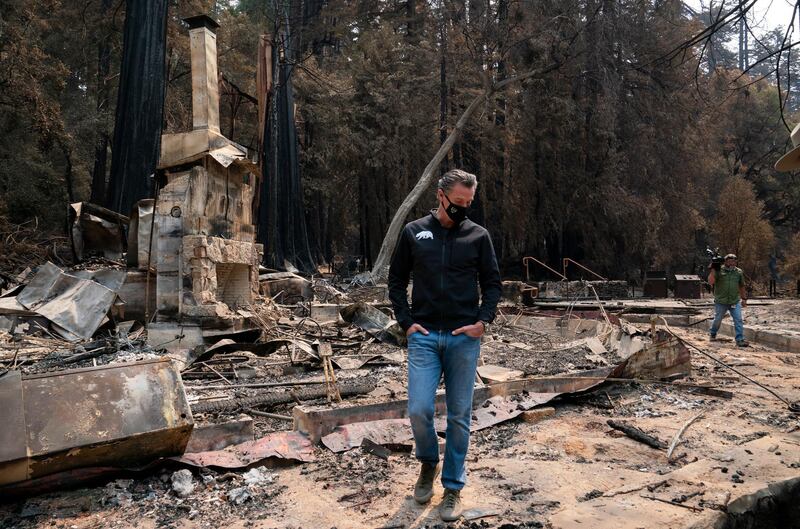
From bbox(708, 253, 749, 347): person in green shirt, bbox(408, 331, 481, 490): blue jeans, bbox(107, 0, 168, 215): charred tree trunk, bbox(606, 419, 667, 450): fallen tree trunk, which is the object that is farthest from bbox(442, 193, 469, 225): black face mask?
bbox(107, 0, 168, 215): charred tree trunk

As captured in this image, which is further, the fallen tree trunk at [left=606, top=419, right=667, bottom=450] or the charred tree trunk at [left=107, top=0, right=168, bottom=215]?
the charred tree trunk at [left=107, top=0, right=168, bottom=215]

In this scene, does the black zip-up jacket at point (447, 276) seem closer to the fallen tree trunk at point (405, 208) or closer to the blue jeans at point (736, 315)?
the blue jeans at point (736, 315)

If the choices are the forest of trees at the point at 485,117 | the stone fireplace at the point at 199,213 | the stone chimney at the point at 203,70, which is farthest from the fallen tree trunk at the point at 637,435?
the forest of trees at the point at 485,117

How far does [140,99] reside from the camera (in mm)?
15578

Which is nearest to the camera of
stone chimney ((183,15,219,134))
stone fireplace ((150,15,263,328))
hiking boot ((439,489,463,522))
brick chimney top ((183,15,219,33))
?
hiking boot ((439,489,463,522))

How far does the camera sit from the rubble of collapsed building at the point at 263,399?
137 inches

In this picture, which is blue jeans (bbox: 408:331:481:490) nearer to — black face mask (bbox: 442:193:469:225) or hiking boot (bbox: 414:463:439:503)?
hiking boot (bbox: 414:463:439:503)

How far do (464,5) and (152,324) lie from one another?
811 inches

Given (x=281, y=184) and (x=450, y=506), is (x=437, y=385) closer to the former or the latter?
Answer: (x=450, y=506)

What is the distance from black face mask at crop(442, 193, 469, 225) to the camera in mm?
3545

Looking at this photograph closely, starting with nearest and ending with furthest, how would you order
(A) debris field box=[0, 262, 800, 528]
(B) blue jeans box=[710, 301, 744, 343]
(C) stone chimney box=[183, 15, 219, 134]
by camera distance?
1. (A) debris field box=[0, 262, 800, 528]
2. (C) stone chimney box=[183, 15, 219, 134]
3. (B) blue jeans box=[710, 301, 744, 343]

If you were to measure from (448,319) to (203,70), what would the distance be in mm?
9021

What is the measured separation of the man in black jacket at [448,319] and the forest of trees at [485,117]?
18820mm

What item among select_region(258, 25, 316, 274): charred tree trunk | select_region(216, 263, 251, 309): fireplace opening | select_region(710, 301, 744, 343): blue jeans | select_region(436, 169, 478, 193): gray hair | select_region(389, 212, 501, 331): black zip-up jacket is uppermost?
select_region(258, 25, 316, 274): charred tree trunk
